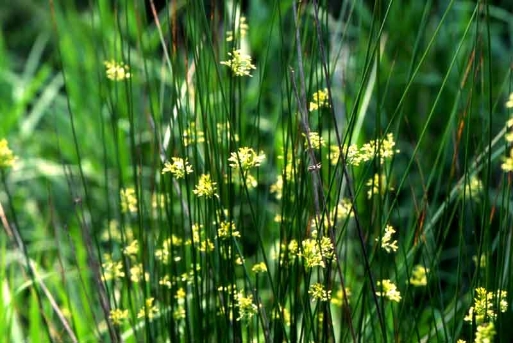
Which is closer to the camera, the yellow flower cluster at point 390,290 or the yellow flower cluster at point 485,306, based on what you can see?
the yellow flower cluster at point 485,306

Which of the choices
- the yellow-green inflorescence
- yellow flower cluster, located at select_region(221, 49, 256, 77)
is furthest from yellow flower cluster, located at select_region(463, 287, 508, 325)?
yellow flower cluster, located at select_region(221, 49, 256, 77)

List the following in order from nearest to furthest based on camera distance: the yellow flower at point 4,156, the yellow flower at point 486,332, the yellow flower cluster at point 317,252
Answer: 1. the yellow flower at point 486,332
2. the yellow flower cluster at point 317,252
3. the yellow flower at point 4,156

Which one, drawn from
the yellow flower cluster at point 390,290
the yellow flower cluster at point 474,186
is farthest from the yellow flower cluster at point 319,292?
the yellow flower cluster at point 474,186

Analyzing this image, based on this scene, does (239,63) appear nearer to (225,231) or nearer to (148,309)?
A: (225,231)

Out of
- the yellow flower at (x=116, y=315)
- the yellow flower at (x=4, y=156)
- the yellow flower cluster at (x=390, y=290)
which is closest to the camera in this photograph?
the yellow flower cluster at (x=390, y=290)

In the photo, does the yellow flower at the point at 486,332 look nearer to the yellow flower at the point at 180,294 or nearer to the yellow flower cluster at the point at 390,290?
the yellow flower cluster at the point at 390,290

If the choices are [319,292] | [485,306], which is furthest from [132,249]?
[485,306]

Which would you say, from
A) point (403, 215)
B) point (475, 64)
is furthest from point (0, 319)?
point (403, 215)

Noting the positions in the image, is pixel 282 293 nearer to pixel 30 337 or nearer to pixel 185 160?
pixel 185 160

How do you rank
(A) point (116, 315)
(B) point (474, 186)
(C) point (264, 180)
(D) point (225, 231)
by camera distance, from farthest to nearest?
(C) point (264, 180)
(B) point (474, 186)
(A) point (116, 315)
(D) point (225, 231)

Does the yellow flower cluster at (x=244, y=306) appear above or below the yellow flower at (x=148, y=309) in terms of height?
below
